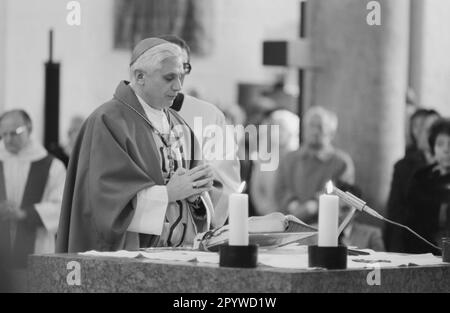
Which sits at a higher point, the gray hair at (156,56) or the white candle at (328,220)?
the gray hair at (156,56)

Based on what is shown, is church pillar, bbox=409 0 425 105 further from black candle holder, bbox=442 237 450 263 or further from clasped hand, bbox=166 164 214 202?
black candle holder, bbox=442 237 450 263

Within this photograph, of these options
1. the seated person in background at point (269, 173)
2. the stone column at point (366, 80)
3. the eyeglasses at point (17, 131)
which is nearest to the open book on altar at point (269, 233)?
the eyeglasses at point (17, 131)

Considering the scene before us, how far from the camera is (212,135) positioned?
249 inches

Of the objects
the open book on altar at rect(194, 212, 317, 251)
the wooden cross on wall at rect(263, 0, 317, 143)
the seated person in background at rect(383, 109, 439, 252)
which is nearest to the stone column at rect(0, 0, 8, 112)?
the wooden cross on wall at rect(263, 0, 317, 143)

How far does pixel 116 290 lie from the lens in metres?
4.12

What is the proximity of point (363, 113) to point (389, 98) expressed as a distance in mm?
220

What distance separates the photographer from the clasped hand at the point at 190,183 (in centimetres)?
507

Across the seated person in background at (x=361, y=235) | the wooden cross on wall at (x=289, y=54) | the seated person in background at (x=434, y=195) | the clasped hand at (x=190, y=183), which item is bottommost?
the seated person in background at (x=361, y=235)

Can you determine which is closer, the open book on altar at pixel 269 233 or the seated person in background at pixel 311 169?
the open book on altar at pixel 269 233

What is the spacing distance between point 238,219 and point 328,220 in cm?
24

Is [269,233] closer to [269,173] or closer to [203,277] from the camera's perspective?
[203,277]

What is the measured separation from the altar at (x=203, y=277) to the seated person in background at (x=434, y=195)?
3.70 metres

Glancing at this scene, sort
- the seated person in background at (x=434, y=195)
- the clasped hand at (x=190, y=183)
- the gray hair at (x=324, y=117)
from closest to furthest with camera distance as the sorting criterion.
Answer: the clasped hand at (x=190, y=183) < the seated person in background at (x=434, y=195) < the gray hair at (x=324, y=117)

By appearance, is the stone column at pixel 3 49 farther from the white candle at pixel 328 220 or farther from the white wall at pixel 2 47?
the white candle at pixel 328 220
